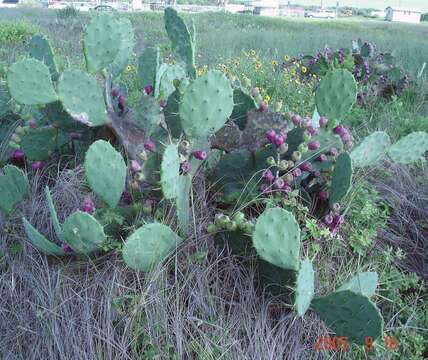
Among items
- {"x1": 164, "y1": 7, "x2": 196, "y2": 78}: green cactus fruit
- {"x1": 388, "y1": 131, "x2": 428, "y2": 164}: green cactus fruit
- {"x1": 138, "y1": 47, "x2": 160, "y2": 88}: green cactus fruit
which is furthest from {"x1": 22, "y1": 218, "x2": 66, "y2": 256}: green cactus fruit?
{"x1": 388, "y1": 131, "x2": 428, "y2": 164}: green cactus fruit

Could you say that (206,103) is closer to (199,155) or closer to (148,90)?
(199,155)

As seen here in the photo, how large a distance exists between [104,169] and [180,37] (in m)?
1.03

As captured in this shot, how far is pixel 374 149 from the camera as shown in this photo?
2682 mm

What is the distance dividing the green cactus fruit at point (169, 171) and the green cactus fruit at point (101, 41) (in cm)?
78

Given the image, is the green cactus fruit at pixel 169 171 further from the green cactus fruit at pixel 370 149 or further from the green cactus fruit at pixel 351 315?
the green cactus fruit at pixel 370 149

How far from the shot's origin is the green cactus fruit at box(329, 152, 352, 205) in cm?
231

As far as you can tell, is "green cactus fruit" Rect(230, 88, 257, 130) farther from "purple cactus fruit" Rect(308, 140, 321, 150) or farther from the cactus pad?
the cactus pad

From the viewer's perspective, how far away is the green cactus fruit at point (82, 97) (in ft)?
8.28

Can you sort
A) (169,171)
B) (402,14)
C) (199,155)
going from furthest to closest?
1. (402,14)
2. (199,155)
3. (169,171)

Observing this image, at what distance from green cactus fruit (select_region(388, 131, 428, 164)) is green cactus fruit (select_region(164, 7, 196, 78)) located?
1164mm

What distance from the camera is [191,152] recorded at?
2.50m

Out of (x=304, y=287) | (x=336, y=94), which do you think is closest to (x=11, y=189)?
(x=304, y=287)

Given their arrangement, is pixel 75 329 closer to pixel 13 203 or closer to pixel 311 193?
pixel 13 203

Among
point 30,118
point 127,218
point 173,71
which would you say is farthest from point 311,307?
point 30,118
